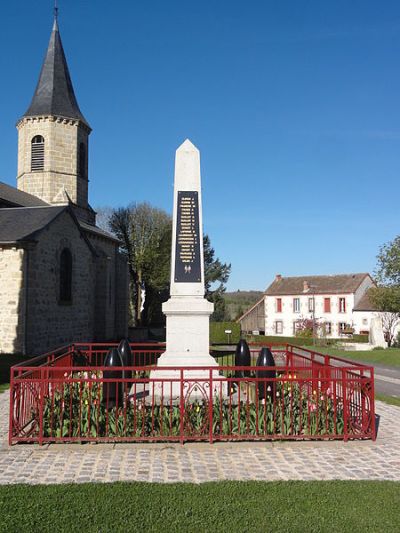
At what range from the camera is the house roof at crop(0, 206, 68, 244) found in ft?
57.3

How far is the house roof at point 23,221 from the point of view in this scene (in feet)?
57.3

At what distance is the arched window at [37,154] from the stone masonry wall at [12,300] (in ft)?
39.6

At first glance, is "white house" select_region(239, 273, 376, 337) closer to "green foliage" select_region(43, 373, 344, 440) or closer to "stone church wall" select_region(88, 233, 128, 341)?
"stone church wall" select_region(88, 233, 128, 341)

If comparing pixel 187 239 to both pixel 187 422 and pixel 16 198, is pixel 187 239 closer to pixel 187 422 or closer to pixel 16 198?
pixel 187 422

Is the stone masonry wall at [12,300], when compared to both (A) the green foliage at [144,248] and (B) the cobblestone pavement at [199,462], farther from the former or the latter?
(A) the green foliage at [144,248]

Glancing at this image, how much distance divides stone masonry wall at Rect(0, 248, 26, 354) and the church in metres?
0.04

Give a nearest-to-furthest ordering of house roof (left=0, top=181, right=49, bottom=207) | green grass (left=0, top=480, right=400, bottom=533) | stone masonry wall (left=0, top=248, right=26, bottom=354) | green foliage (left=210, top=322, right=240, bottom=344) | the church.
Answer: green grass (left=0, top=480, right=400, bottom=533) → stone masonry wall (left=0, top=248, right=26, bottom=354) → the church → house roof (left=0, top=181, right=49, bottom=207) → green foliage (left=210, top=322, right=240, bottom=344)

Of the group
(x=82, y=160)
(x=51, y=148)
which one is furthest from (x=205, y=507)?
(x=82, y=160)

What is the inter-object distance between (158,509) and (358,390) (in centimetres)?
364

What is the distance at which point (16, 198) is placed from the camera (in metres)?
24.4

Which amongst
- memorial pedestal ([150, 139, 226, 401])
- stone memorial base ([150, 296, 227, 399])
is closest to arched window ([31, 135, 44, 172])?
memorial pedestal ([150, 139, 226, 401])

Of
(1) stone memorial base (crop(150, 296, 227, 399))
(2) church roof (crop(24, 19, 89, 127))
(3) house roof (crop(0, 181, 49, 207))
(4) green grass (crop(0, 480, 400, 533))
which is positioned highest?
(2) church roof (crop(24, 19, 89, 127))

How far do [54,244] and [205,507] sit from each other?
17.2m

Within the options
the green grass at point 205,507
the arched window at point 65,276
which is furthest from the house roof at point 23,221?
the green grass at point 205,507
